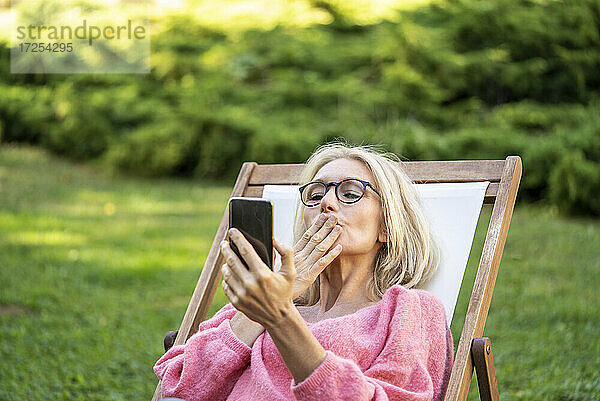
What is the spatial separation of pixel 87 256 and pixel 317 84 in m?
4.92

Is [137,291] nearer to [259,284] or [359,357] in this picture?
[359,357]

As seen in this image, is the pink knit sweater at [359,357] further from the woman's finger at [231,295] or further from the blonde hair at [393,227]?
the woman's finger at [231,295]

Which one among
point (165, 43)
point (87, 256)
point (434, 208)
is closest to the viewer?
point (434, 208)

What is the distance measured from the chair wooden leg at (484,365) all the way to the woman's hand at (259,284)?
2.66 feet

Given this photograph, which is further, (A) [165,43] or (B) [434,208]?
(A) [165,43]

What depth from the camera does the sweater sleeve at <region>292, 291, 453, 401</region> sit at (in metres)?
1.88

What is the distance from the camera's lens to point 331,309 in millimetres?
2465

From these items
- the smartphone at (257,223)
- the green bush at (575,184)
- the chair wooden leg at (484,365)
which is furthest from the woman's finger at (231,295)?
the green bush at (575,184)

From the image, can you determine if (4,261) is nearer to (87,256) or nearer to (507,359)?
(87,256)

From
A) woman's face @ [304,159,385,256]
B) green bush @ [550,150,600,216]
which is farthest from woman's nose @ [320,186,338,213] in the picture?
green bush @ [550,150,600,216]

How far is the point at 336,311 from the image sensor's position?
2438 mm

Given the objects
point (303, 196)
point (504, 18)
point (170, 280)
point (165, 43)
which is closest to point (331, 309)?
point (303, 196)

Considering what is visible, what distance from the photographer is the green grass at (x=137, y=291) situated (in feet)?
14.5

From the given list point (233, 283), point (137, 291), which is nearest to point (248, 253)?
point (233, 283)
